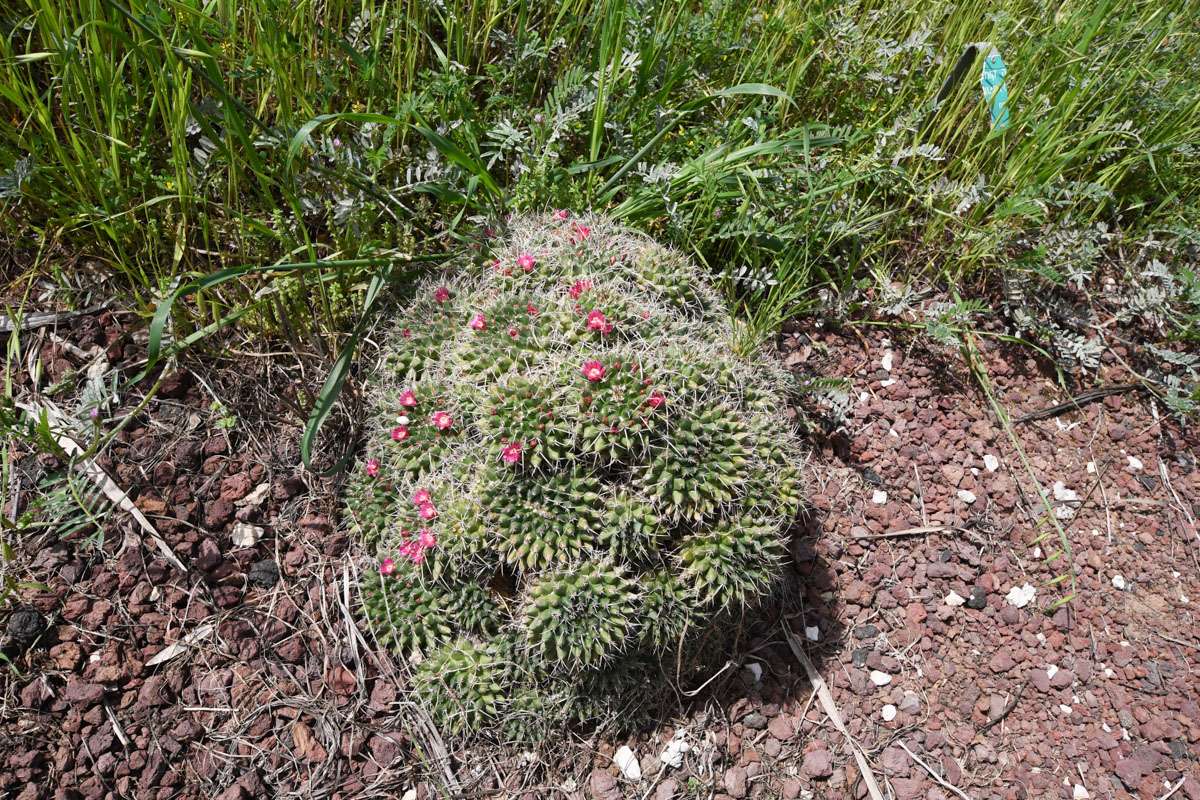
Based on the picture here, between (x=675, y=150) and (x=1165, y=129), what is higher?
(x=1165, y=129)

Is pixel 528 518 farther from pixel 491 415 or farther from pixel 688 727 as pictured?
pixel 688 727

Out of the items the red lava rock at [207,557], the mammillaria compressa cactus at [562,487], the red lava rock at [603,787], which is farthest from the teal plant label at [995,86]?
the red lava rock at [207,557]

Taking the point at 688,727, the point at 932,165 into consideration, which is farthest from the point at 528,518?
the point at 932,165

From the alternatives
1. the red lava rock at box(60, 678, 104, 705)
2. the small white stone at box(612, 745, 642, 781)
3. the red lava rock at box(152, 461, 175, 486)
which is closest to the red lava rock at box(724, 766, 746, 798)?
the small white stone at box(612, 745, 642, 781)

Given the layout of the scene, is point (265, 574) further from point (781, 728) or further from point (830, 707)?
point (830, 707)

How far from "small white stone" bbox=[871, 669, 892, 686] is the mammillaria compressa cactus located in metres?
0.65

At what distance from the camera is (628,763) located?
2586 millimetres

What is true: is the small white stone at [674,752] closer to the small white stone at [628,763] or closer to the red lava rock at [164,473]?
the small white stone at [628,763]

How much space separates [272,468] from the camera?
2.83 metres

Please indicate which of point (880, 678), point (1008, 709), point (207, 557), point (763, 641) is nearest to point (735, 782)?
point (763, 641)

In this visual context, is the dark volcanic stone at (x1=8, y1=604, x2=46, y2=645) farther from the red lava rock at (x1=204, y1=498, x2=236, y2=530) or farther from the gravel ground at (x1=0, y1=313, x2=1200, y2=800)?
the red lava rock at (x1=204, y1=498, x2=236, y2=530)

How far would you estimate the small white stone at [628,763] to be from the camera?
2.57 metres

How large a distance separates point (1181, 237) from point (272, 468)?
4.20 m

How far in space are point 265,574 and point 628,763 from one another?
4.75 feet
